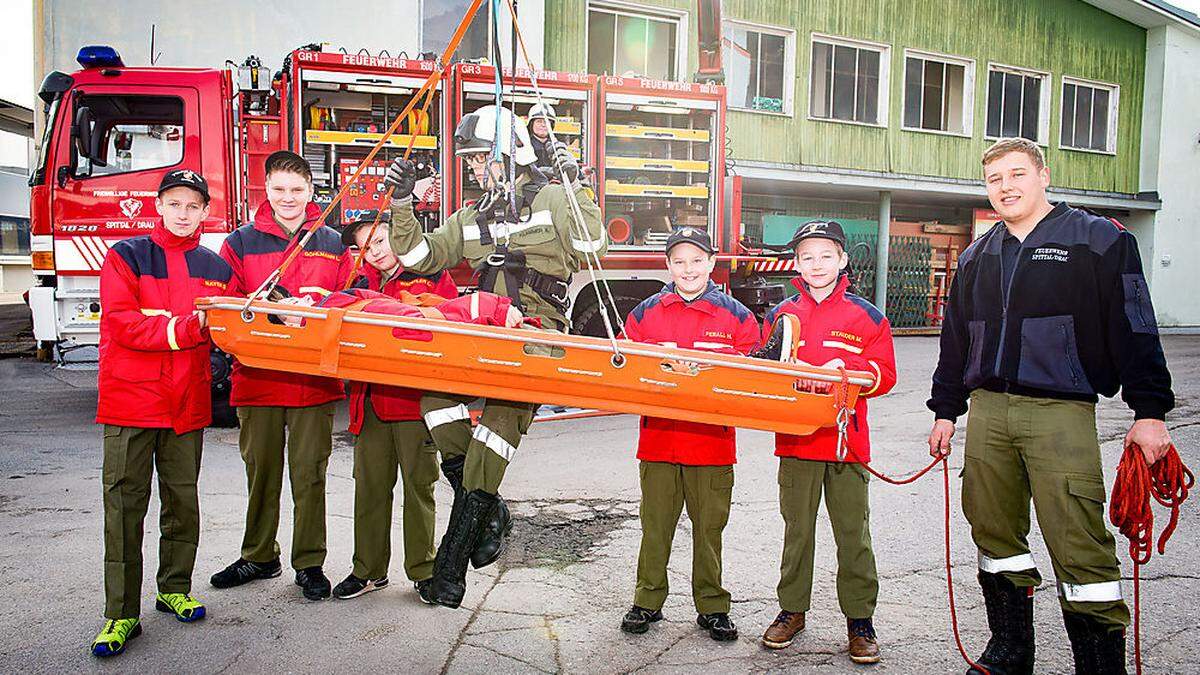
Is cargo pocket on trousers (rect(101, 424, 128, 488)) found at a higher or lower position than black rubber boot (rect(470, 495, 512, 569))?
higher

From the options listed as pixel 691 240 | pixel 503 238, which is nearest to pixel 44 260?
pixel 503 238

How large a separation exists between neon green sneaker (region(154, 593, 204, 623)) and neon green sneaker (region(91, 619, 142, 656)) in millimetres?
177

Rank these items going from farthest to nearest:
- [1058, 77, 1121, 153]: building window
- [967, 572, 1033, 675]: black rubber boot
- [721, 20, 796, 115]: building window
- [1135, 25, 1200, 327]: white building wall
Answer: [1135, 25, 1200, 327]: white building wall, [1058, 77, 1121, 153]: building window, [721, 20, 796, 115]: building window, [967, 572, 1033, 675]: black rubber boot

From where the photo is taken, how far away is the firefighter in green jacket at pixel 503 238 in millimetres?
3672

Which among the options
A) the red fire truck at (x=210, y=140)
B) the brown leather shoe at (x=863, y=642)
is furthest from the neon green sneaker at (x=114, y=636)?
the red fire truck at (x=210, y=140)

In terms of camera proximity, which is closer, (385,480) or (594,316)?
(385,480)

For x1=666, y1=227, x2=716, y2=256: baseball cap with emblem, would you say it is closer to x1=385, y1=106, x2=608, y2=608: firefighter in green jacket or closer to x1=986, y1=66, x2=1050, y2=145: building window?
x1=385, y1=106, x2=608, y2=608: firefighter in green jacket

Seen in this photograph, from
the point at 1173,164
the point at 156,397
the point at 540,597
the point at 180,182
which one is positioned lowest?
the point at 540,597

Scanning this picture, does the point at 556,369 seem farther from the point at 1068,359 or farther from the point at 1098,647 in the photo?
the point at 1098,647

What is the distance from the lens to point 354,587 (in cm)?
398

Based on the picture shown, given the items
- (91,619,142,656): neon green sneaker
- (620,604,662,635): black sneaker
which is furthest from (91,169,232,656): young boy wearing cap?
(620,604,662,635): black sneaker

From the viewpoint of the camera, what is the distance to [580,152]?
8789 millimetres

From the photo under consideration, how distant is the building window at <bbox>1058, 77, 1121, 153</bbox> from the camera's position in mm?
20453

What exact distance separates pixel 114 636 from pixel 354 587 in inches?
37.4
